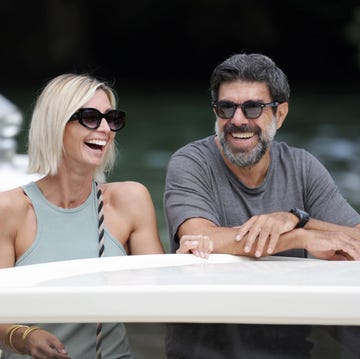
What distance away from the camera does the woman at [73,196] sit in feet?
8.39

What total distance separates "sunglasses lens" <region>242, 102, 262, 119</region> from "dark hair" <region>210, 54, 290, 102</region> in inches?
2.9

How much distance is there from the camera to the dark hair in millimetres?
3010

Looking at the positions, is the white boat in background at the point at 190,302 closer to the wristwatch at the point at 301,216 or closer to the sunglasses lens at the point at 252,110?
the wristwatch at the point at 301,216

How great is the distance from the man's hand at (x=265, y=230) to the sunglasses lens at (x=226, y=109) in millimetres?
366

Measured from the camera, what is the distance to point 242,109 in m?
2.99

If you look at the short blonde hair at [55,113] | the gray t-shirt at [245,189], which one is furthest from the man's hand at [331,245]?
the short blonde hair at [55,113]

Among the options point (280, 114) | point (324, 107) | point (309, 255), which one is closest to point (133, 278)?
point (309, 255)

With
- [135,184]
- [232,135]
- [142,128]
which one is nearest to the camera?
[135,184]

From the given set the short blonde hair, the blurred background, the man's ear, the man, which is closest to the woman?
the short blonde hair

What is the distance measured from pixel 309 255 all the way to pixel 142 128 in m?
14.4

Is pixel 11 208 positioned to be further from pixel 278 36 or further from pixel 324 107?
pixel 278 36

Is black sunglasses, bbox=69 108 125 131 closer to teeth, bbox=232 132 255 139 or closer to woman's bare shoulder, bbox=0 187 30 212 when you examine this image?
woman's bare shoulder, bbox=0 187 30 212

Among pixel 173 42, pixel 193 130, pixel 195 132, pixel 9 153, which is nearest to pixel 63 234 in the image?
pixel 9 153

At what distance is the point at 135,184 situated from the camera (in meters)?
2.75
